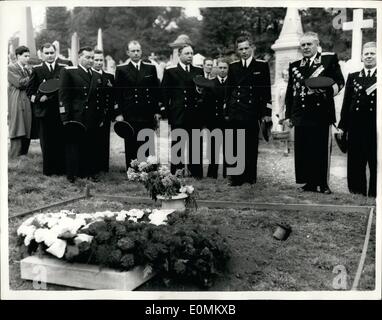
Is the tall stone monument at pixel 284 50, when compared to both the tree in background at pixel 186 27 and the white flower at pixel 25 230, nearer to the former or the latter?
the tree in background at pixel 186 27

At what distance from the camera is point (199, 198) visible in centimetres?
514

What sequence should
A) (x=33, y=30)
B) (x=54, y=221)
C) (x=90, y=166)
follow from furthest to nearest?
(x=90, y=166)
(x=33, y=30)
(x=54, y=221)

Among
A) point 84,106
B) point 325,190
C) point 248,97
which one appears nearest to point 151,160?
point 84,106

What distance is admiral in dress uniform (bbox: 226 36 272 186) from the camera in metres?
4.98

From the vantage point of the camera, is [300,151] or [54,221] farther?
[300,151]

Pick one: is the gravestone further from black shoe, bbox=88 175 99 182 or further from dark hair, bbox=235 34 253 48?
black shoe, bbox=88 175 99 182

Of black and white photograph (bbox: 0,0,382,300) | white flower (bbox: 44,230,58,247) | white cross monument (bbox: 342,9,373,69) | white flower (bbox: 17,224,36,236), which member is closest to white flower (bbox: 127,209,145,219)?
black and white photograph (bbox: 0,0,382,300)

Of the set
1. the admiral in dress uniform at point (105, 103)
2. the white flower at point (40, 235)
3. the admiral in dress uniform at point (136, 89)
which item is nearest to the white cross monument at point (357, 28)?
the admiral in dress uniform at point (136, 89)

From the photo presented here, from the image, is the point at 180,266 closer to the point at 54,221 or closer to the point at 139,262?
the point at 139,262

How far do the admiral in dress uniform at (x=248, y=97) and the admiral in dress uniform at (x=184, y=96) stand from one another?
0.33m

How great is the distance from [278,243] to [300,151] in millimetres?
993

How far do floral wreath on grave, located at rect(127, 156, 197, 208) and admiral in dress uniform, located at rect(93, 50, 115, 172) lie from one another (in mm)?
492

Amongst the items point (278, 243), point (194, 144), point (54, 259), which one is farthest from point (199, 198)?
point (54, 259)

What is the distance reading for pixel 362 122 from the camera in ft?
15.8
